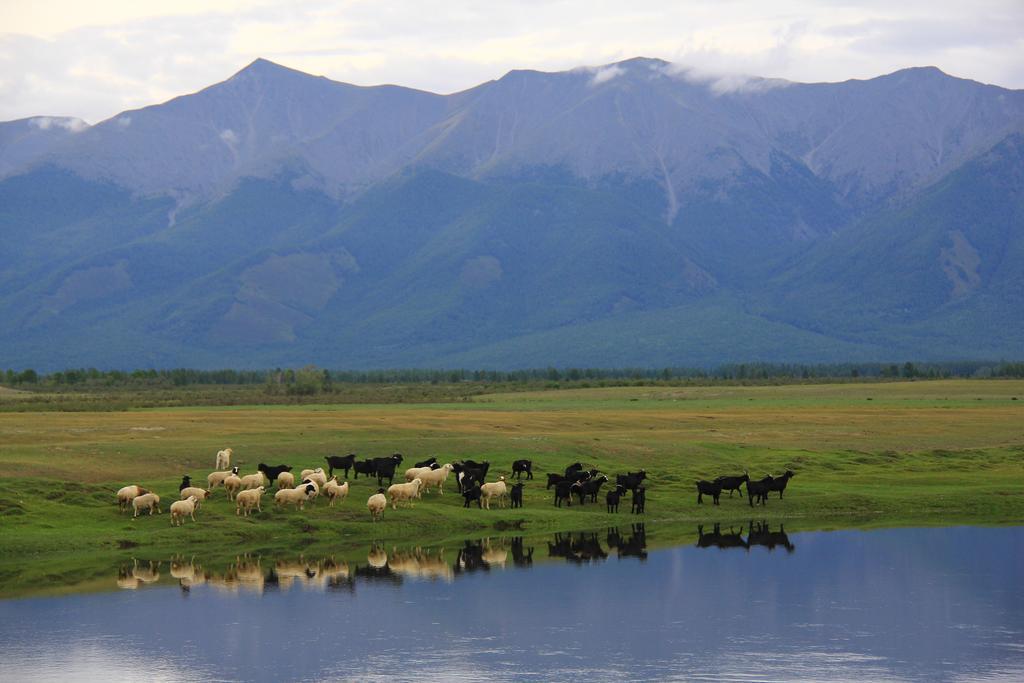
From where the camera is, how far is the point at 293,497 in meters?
45.3

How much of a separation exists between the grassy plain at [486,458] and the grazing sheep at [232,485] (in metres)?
0.46

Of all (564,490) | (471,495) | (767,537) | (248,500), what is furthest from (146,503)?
(767,537)

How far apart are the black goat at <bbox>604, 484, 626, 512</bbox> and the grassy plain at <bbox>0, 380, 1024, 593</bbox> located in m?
0.52

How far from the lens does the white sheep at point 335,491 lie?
45.9 m

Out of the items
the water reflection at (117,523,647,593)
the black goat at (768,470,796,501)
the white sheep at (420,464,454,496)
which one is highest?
the white sheep at (420,464,454,496)

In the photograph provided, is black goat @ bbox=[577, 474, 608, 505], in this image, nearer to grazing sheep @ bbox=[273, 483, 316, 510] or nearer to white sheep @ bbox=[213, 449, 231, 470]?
grazing sheep @ bbox=[273, 483, 316, 510]

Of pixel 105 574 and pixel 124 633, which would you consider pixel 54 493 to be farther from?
pixel 124 633

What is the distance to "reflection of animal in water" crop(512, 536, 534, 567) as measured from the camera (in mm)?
40000

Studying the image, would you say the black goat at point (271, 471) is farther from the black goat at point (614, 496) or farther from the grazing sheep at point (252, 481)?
the black goat at point (614, 496)

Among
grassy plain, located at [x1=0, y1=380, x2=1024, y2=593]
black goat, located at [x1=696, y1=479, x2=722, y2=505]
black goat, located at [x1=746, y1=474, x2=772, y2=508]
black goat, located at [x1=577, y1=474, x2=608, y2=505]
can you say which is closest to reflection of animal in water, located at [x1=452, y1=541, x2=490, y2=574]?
grassy plain, located at [x1=0, y1=380, x2=1024, y2=593]

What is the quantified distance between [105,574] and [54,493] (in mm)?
8253

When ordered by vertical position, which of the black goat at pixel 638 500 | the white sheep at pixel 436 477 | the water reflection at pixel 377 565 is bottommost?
the water reflection at pixel 377 565

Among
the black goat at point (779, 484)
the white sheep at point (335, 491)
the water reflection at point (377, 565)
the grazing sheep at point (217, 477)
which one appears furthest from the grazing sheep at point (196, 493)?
the black goat at point (779, 484)

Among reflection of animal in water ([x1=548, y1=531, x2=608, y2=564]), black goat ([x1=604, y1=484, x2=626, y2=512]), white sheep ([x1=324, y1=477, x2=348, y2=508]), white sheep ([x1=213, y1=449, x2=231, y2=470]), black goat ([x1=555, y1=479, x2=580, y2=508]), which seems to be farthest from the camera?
white sheep ([x1=213, y1=449, x2=231, y2=470])
